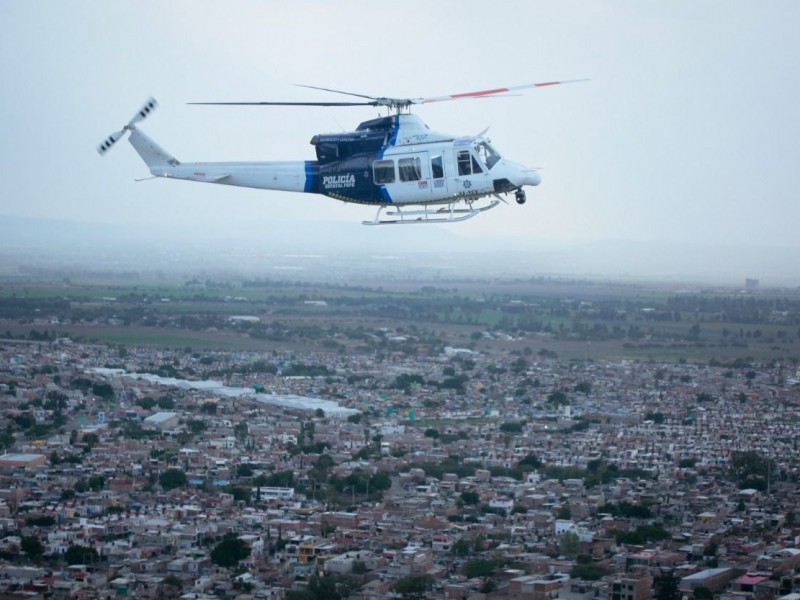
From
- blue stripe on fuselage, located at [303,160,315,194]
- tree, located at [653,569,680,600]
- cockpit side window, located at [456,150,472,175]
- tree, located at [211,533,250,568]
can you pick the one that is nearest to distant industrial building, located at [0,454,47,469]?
tree, located at [211,533,250,568]

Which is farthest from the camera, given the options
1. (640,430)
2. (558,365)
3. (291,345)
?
(291,345)

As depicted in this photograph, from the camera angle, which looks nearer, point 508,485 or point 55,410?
point 508,485

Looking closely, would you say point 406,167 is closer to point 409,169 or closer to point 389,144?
point 409,169

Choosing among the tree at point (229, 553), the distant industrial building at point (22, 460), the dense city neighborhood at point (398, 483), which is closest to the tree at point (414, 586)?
the dense city neighborhood at point (398, 483)

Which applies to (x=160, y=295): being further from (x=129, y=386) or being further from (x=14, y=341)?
(x=129, y=386)

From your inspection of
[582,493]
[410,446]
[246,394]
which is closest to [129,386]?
[246,394]

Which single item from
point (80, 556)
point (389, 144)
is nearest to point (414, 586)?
point (80, 556)

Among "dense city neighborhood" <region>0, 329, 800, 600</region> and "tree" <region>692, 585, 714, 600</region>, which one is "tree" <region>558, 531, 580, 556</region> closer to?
"dense city neighborhood" <region>0, 329, 800, 600</region>
